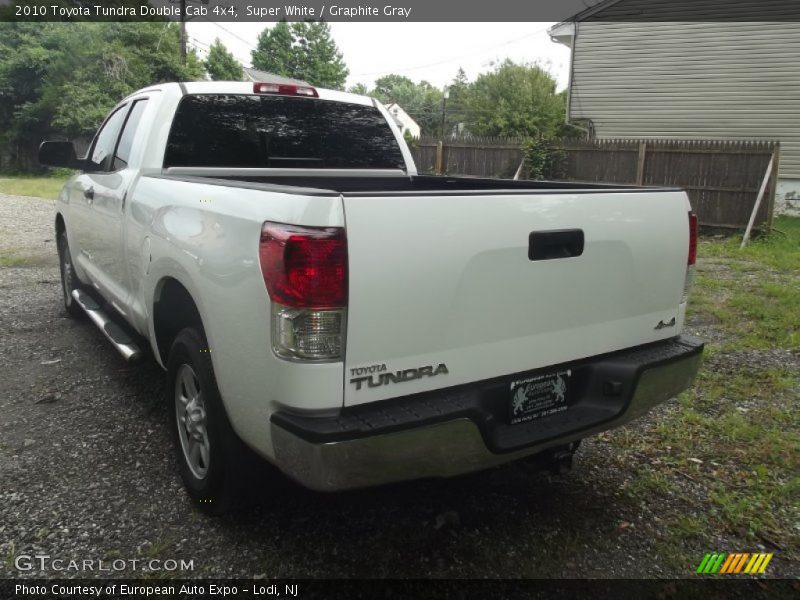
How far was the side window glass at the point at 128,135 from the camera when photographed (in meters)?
4.15

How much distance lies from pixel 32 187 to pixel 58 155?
22.3 meters

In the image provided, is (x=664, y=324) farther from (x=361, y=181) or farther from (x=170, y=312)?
(x=170, y=312)

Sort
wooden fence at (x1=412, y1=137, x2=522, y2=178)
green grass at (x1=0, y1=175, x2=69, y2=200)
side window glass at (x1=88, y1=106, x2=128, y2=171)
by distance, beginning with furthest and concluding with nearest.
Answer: green grass at (x1=0, y1=175, x2=69, y2=200), wooden fence at (x1=412, y1=137, x2=522, y2=178), side window glass at (x1=88, y1=106, x2=128, y2=171)

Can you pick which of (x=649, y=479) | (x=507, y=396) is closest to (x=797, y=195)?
(x=649, y=479)

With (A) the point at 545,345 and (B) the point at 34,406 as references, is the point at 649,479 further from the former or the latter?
(B) the point at 34,406

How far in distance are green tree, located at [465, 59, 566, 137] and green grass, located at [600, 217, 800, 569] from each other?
110 feet

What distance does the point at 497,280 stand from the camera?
2.38 meters

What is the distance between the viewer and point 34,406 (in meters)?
4.15

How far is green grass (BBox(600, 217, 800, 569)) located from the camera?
3.01 m

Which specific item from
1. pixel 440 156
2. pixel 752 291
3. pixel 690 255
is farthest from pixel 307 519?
pixel 440 156

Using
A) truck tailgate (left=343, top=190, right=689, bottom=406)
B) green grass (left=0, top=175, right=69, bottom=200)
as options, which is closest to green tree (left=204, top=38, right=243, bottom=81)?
green grass (left=0, top=175, right=69, bottom=200)

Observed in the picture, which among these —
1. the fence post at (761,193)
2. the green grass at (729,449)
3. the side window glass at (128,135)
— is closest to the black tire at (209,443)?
the side window glass at (128,135)

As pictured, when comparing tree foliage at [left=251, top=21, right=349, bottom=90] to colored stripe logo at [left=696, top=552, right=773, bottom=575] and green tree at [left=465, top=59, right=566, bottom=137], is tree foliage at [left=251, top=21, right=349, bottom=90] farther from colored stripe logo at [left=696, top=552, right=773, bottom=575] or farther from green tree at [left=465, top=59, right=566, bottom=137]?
colored stripe logo at [left=696, top=552, right=773, bottom=575]

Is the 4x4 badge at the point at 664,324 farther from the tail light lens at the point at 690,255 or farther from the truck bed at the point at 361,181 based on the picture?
the truck bed at the point at 361,181
